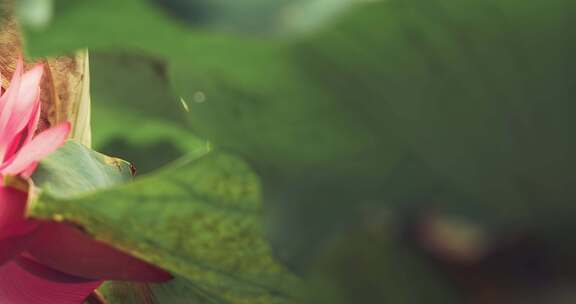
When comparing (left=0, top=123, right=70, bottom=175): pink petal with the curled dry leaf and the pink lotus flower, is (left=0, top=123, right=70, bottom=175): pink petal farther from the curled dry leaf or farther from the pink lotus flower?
the curled dry leaf

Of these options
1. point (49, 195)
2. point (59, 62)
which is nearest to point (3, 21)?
point (59, 62)

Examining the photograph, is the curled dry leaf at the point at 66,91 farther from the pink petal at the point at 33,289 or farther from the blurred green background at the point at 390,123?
the blurred green background at the point at 390,123

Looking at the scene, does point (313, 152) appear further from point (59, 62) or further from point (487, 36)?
point (59, 62)

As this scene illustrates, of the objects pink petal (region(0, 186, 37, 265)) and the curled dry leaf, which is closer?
pink petal (region(0, 186, 37, 265))

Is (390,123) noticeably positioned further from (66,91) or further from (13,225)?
(66,91)

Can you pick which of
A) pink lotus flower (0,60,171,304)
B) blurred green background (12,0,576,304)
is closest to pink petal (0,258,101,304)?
pink lotus flower (0,60,171,304)

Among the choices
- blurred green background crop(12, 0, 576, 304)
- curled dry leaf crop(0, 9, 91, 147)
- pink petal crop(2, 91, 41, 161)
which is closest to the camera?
blurred green background crop(12, 0, 576, 304)
